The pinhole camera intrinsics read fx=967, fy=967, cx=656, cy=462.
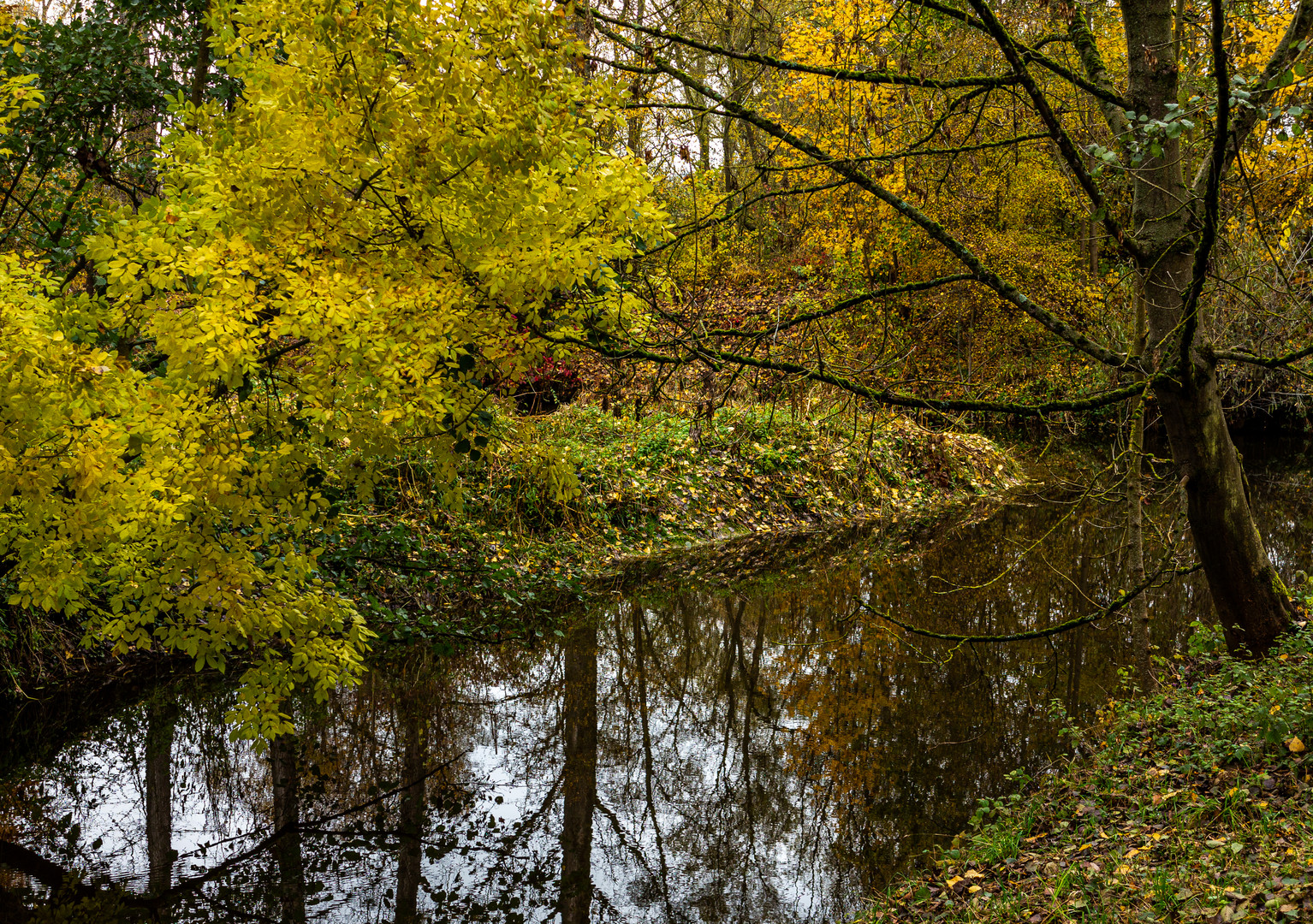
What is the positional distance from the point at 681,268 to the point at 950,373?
751 cm

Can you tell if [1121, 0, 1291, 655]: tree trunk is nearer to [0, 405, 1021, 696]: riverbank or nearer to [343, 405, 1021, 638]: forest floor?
[0, 405, 1021, 696]: riverbank

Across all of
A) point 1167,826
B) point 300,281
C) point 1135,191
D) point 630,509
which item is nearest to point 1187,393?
point 1135,191

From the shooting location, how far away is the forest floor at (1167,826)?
11.4ft

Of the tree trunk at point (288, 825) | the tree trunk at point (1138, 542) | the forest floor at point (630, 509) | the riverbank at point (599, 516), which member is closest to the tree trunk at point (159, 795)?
the tree trunk at point (288, 825)

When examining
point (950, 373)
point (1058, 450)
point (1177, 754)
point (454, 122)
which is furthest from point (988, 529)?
point (454, 122)

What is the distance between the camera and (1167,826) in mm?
4324

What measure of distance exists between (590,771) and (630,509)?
673 cm

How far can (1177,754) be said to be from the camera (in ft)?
16.8

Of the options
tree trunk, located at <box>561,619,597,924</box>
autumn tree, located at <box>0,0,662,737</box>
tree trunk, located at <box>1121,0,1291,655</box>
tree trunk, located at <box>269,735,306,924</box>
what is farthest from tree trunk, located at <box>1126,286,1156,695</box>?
tree trunk, located at <box>269,735,306,924</box>

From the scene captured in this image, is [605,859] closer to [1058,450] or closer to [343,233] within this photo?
[343,233]

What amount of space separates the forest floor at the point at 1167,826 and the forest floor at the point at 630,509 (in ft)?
7.38

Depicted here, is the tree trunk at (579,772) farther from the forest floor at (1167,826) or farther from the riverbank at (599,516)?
the forest floor at (1167,826)

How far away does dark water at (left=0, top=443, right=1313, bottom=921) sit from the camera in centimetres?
559

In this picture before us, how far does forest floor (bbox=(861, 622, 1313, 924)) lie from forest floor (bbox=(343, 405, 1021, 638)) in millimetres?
2249
